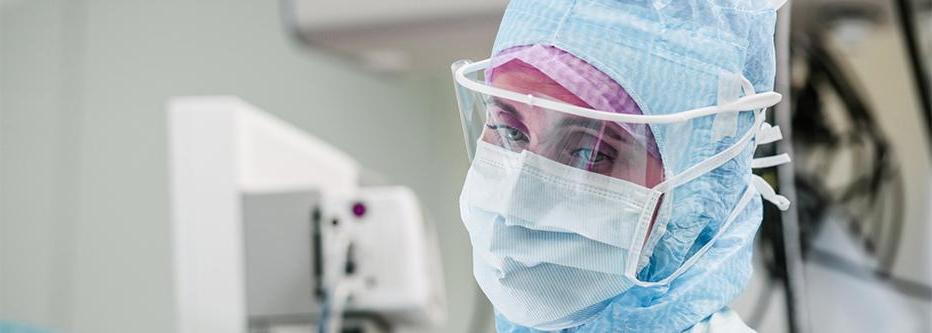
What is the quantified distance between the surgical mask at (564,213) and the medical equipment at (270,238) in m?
0.94

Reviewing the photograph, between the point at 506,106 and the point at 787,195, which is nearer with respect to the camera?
the point at 506,106

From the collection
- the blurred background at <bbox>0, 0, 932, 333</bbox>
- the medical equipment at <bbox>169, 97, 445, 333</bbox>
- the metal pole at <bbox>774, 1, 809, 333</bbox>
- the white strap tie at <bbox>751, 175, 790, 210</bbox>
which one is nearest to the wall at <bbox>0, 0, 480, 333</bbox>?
the blurred background at <bbox>0, 0, 932, 333</bbox>

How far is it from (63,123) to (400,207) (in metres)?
1.59

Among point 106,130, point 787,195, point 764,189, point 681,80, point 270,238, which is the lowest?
point 106,130

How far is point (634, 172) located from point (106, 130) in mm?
2599

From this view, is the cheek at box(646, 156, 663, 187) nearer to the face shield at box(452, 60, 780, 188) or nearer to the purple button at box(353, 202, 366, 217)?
the face shield at box(452, 60, 780, 188)

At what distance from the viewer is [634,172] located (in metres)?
0.87

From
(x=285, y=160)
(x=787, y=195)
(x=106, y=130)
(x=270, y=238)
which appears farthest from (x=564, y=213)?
(x=106, y=130)

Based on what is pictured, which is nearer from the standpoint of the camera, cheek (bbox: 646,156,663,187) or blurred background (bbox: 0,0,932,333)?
cheek (bbox: 646,156,663,187)

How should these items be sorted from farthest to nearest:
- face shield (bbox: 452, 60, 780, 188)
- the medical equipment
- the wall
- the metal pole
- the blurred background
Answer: the wall < the blurred background < the medical equipment < the metal pole < face shield (bbox: 452, 60, 780, 188)

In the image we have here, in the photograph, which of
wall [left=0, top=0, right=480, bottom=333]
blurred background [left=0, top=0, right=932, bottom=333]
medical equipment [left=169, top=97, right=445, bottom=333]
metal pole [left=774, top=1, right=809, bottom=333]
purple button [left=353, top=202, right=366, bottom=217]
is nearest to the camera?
metal pole [left=774, top=1, right=809, bottom=333]

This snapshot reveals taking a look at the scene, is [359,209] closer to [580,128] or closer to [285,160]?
[285,160]

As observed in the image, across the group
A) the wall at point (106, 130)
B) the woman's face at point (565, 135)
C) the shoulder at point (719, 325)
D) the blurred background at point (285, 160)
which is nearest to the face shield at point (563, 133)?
the woman's face at point (565, 135)

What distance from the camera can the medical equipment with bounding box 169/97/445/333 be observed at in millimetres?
1757
